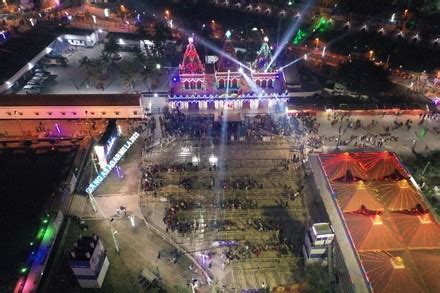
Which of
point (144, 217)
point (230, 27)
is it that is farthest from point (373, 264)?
point (230, 27)

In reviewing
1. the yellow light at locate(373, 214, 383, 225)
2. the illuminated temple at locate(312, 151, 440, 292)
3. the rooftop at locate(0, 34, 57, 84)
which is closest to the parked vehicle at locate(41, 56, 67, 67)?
the rooftop at locate(0, 34, 57, 84)

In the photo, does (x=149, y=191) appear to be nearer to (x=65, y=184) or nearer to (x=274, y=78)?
(x=65, y=184)

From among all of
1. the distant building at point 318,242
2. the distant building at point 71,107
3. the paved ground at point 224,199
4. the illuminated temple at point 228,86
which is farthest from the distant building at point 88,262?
the illuminated temple at point 228,86

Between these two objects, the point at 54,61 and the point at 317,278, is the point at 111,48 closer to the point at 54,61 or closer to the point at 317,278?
the point at 54,61

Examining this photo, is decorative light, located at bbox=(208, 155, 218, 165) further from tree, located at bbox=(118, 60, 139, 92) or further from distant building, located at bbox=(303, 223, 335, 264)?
tree, located at bbox=(118, 60, 139, 92)

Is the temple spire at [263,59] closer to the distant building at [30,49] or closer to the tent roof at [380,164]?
the tent roof at [380,164]

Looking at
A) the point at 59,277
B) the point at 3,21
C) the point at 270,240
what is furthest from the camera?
the point at 3,21
